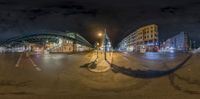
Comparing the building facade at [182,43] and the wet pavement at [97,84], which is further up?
the building facade at [182,43]

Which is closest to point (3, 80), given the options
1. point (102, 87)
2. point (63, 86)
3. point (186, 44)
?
point (63, 86)

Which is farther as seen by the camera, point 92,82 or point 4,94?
point 92,82

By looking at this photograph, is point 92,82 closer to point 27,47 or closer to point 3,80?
point 3,80

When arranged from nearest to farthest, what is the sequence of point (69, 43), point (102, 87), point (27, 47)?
1. point (102, 87)
2. point (27, 47)
3. point (69, 43)

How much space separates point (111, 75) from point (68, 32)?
139 metres

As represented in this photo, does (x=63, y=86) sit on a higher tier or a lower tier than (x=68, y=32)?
lower

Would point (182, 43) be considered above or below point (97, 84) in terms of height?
above

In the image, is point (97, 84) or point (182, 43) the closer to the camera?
point (97, 84)

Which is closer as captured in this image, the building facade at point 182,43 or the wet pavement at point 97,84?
the wet pavement at point 97,84

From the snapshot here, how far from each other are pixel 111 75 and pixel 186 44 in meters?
149

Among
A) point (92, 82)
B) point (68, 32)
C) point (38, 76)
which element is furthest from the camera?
point (68, 32)

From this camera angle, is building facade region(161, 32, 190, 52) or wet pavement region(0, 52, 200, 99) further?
building facade region(161, 32, 190, 52)

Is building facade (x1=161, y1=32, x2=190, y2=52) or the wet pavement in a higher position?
building facade (x1=161, y1=32, x2=190, y2=52)

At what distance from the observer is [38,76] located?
93.5ft
